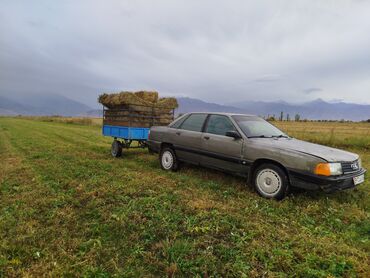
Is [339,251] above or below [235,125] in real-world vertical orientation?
below

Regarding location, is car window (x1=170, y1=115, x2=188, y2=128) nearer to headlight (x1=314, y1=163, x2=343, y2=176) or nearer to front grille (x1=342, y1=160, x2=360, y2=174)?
headlight (x1=314, y1=163, x2=343, y2=176)

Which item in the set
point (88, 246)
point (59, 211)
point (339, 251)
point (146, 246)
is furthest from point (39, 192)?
point (339, 251)

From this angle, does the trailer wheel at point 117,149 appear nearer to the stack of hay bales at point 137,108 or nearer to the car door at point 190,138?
the stack of hay bales at point 137,108

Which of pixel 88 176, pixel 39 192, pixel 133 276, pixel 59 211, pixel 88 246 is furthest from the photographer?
pixel 88 176

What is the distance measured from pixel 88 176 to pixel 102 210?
238cm

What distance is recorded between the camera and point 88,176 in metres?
6.53

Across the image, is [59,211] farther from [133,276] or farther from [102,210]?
[133,276]

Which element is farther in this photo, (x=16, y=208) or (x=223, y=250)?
(x=16, y=208)

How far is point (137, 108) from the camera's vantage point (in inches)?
362

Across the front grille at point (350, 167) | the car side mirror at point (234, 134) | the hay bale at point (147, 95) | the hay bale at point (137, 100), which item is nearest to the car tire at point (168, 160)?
the car side mirror at point (234, 134)

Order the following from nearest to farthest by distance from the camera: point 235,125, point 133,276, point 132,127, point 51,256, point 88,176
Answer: point 133,276 < point 51,256 < point 235,125 < point 88,176 < point 132,127

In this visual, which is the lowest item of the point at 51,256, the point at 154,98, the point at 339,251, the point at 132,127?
the point at 51,256

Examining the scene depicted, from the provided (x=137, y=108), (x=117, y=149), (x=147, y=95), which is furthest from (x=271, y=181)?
(x=117, y=149)

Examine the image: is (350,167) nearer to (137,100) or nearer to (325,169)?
(325,169)
